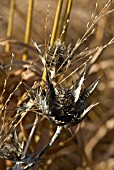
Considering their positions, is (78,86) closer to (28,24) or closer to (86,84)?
(28,24)

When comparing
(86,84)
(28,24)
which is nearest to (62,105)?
(28,24)

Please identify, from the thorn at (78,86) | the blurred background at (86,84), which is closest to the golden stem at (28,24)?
the blurred background at (86,84)

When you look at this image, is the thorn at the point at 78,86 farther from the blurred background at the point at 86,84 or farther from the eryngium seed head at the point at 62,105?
the blurred background at the point at 86,84

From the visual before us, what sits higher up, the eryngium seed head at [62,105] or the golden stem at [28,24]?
the golden stem at [28,24]

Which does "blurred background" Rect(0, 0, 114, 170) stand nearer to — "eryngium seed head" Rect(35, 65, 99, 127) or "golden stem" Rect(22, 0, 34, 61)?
"golden stem" Rect(22, 0, 34, 61)

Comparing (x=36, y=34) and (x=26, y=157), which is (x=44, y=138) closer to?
(x=26, y=157)

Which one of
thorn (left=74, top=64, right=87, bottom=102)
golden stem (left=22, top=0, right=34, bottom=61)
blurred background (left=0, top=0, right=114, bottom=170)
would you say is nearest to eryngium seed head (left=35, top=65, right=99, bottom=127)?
thorn (left=74, top=64, right=87, bottom=102)

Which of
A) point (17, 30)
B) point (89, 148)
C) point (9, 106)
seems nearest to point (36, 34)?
point (17, 30)

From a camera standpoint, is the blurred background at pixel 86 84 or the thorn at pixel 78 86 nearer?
the thorn at pixel 78 86
